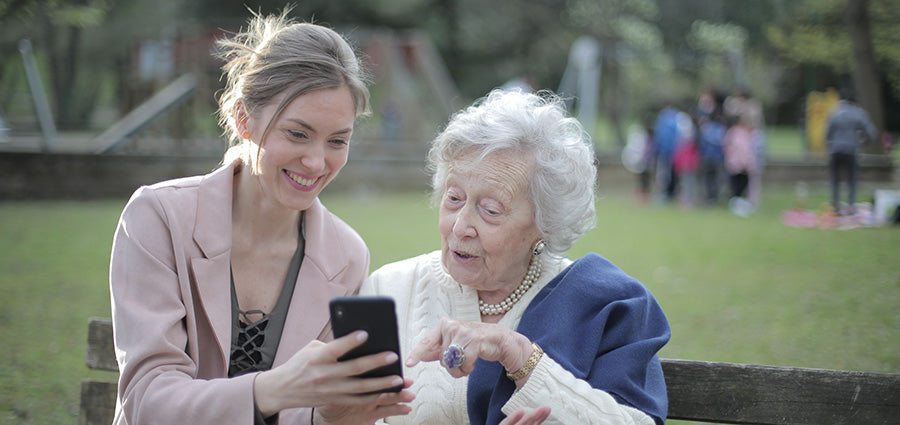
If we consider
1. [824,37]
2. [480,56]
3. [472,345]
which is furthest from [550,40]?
[472,345]

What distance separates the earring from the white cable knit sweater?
62mm

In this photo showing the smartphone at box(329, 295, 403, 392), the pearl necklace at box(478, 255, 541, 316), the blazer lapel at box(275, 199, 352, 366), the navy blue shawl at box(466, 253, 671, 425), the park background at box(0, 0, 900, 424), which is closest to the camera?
the smartphone at box(329, 295, 403, 392)

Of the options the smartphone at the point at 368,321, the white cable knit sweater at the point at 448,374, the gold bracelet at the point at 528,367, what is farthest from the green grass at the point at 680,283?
the smartphone at the point at 368,321

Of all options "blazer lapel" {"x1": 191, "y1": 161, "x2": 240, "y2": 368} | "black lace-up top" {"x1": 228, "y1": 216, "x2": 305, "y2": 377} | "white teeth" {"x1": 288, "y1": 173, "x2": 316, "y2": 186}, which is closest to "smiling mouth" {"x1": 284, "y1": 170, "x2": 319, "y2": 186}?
"white teeth" {"x1": 288, "y1": 173, "x2": 316, "y2": 186}

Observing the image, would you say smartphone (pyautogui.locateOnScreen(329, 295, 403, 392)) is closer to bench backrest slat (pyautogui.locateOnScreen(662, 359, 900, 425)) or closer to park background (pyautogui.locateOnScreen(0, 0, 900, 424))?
bench backrest slat (pyautogui.locateOnScreen(662, 359, 900, 425))

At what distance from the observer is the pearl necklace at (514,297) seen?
287 cm

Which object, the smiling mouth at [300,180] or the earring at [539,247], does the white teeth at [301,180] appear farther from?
the earring at [539,247]

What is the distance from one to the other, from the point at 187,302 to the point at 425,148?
17819 millimetres

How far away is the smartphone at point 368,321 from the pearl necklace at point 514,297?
2.96 feet

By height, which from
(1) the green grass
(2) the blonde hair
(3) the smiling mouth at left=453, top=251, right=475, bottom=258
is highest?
(2) the blonde hair

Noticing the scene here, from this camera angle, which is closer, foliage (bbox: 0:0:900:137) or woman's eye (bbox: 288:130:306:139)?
woman's eye (bbox: 288:130:306:139)

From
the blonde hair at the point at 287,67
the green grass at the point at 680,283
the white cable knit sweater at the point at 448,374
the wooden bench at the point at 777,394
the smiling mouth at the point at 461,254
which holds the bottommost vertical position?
the green grass at the point at 680,283

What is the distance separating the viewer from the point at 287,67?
104 inches

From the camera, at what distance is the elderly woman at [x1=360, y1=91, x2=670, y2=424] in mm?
2418
